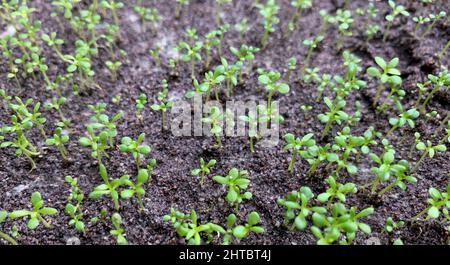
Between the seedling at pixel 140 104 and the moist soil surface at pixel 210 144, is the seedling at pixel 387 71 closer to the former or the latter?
the moist soil surface at pixel 210 144

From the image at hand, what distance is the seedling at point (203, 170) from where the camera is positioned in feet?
6.14

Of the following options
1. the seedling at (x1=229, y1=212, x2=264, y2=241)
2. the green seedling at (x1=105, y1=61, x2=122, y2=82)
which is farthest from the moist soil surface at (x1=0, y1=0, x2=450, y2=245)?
the seedling at (x1=229, y1=212, x2=264, y2=241)

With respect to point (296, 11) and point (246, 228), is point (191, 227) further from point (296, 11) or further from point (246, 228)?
point (296, 11)

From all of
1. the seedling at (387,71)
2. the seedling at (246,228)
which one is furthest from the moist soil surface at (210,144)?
the seedling at (387,71)

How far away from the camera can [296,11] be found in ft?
8.96

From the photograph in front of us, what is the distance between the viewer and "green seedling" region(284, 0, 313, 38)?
261 cm

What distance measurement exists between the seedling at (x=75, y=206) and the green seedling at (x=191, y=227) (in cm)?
36

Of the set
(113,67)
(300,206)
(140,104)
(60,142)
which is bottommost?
(300,206)

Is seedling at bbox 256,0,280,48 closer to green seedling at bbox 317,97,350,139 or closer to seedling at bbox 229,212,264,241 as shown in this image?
green seedling at bbox 317,97,350,139

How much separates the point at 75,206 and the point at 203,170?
59 centimetres

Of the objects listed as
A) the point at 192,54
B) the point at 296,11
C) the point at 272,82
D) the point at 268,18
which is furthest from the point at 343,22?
the point at 192,54

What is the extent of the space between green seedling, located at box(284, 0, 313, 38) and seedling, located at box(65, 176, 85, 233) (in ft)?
5.17

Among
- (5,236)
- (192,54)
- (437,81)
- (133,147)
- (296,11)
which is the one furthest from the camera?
(296,11)
